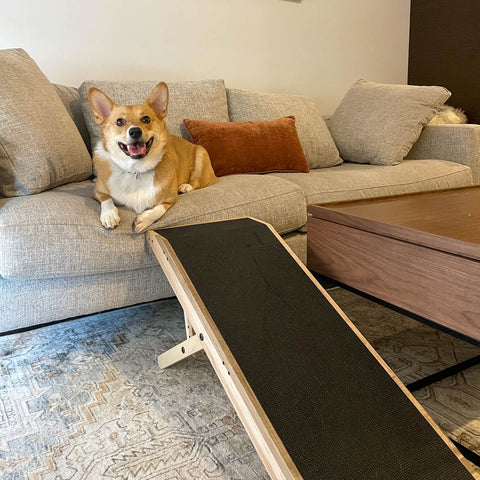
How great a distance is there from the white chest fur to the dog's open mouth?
0.08 m

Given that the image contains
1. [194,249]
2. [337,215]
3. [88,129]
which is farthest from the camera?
[88,129]

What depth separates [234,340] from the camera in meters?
1.12

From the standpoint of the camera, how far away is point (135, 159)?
1.69 meters

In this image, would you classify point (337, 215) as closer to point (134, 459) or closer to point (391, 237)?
point (391, 237)

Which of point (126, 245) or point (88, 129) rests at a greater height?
point (88, 129)

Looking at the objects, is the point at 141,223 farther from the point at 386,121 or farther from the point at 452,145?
the point at 452,145

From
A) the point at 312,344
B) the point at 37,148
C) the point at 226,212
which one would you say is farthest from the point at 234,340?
the point at 37,148

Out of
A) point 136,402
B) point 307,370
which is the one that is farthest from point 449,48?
point 136,402

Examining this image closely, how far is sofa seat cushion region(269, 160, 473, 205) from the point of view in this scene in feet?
6.81

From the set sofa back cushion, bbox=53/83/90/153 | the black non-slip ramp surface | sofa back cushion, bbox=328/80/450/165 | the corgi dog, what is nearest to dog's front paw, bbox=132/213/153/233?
the corgi dog

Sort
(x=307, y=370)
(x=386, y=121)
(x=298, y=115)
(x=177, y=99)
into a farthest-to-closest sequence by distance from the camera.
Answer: (x=298, y=115)
(x=386, y=121)
(x=177, y=99)
(x=307, y=370)

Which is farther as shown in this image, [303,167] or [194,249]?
[303,167]

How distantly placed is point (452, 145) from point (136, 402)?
83.7 inches

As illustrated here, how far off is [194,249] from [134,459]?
1.90ft
